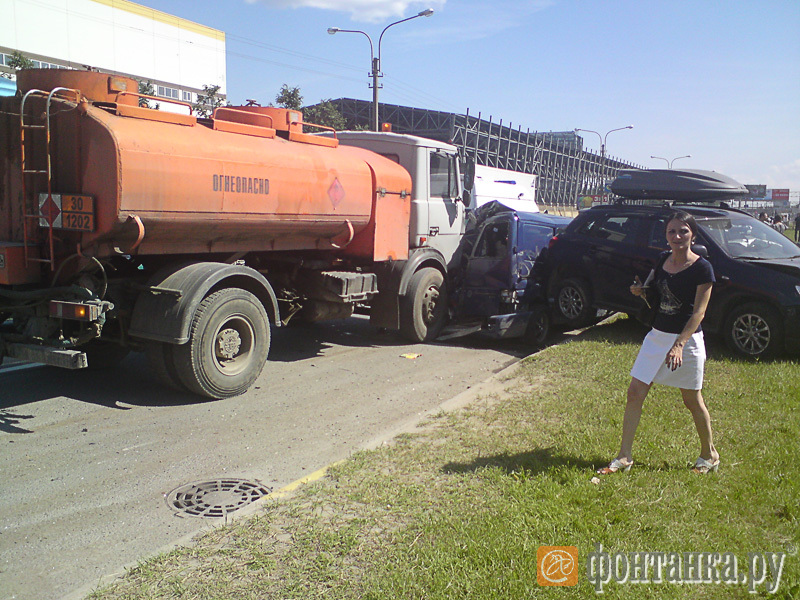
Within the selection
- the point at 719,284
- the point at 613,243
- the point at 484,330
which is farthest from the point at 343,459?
the point at 613,243

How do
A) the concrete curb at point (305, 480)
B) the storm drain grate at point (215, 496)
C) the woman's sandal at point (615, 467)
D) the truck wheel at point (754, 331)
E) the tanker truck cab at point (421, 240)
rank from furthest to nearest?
the tanker truck cab at point (421, 240) < the truck wheel at point (754, 331) < the woman's sandal at point (615, 467) < the storm drain grate at point (215, 496) < the concrete curb at point (305, 480)

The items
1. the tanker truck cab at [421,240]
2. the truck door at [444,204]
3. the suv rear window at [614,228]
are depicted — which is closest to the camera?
the tanker truck cab at [421,240]

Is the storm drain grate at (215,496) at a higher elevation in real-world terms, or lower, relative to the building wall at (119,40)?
lower

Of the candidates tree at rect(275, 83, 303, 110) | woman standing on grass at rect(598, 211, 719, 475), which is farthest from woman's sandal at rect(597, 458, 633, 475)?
tree at rect(275, 83, 303, 110)

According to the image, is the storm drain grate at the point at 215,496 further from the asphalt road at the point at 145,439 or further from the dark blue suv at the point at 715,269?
the dark blue suv at the point at 715,269

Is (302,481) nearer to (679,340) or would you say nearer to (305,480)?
(305,480)

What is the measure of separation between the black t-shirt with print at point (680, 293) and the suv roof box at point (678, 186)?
22.4ft

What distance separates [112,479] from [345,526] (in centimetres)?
200

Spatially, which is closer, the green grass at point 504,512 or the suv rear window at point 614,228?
the green grass at point 504,512

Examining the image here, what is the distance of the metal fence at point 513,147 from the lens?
1932 inches

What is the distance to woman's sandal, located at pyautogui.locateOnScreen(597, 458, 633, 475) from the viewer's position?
15.3 ft

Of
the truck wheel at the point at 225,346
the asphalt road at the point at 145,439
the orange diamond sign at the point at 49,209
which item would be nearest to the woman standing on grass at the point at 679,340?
the asphalt road at the point at 145,439

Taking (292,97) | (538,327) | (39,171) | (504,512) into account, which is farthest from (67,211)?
(292,97)

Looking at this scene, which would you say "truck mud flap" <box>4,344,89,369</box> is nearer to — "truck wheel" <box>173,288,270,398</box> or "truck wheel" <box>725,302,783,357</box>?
"truck wheel" <box>173,288,270,398</box>
